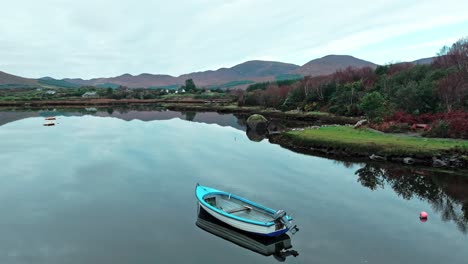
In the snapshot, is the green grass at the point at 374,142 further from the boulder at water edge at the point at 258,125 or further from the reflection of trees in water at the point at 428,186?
the boulder at water edge at the point at 258,125

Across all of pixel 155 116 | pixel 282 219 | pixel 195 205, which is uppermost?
pixel 155 116

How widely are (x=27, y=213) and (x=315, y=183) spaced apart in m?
25.4

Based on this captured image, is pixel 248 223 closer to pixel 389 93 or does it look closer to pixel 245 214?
pixel 245 214

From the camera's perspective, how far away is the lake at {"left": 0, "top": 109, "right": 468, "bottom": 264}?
20.3 metres

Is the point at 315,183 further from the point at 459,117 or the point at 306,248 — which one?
the point at 459,117

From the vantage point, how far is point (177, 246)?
21.1 metres

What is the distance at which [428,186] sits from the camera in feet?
104

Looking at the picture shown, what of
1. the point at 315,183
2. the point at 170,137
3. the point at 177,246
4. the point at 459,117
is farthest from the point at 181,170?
the point at 459,117

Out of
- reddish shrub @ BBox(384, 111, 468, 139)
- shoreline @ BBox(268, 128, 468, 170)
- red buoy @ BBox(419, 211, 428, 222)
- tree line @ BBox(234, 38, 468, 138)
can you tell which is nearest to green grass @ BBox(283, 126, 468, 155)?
shoreline @ BBox(268, 128, 468, 170)

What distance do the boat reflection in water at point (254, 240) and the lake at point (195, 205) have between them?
42 cm

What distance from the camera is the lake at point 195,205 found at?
66.6 ft

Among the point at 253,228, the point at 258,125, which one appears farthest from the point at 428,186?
the point at 258,125

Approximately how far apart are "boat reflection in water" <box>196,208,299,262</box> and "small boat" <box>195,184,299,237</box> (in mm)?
617

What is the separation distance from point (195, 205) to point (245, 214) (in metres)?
5.81
